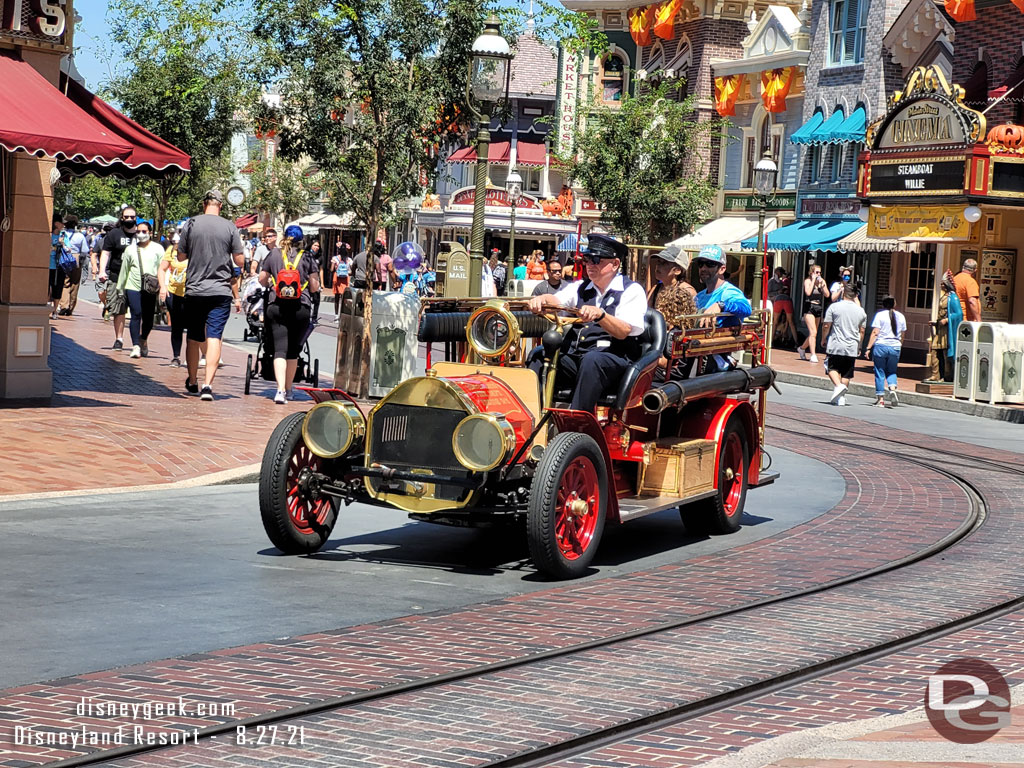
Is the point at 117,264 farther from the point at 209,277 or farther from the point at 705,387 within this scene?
the point at 705,387

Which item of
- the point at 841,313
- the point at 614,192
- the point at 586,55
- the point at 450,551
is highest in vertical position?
the point at 586,55

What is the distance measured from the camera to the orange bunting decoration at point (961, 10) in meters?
32.8

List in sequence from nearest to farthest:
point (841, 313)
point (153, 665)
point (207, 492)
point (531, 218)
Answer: point (153, 665)
point (207, 492)
point (841, 313)
point (531, 218)

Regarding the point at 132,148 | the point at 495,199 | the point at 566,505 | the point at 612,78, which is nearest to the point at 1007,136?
the point at 132,148

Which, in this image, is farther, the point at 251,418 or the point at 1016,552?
the point at 251,418

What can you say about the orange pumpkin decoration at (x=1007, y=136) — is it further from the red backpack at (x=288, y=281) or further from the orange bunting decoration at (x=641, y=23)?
the orange bunting decoration at (x=641, y=23)

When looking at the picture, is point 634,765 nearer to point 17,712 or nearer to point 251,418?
point 17,712

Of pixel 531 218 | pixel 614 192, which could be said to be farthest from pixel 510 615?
pixel 531 218

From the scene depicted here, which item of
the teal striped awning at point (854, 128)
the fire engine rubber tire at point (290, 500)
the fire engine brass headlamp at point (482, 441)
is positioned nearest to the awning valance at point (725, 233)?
the teal striped awning at point (854, 128)

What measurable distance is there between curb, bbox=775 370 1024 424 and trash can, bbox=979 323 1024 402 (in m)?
0.28

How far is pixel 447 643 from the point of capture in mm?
6574

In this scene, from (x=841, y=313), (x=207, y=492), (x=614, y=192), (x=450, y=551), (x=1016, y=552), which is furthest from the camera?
(x=614, y=192)

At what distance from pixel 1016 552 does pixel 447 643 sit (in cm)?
459

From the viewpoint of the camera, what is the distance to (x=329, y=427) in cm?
827
